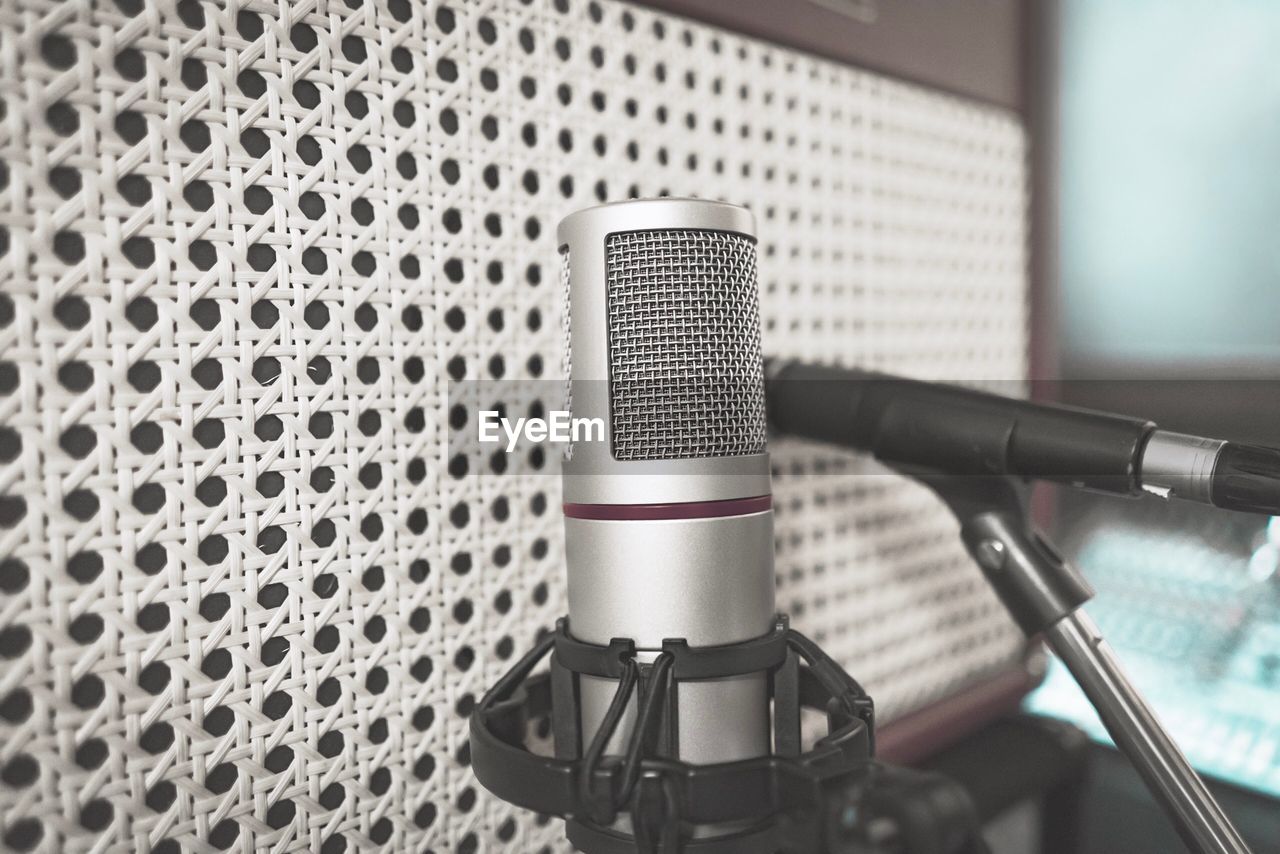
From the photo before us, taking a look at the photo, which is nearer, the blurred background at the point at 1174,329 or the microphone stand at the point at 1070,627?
the microphone stand at the point at 1070,627

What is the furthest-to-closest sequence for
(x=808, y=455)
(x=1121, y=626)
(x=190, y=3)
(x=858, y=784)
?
(x=1121, y=626), (x=808, y=455), (x=190, y=3), (x=858, y=784)

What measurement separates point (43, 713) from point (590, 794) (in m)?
0.27

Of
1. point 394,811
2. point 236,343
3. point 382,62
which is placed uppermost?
point 382,62

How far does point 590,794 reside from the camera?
318mm

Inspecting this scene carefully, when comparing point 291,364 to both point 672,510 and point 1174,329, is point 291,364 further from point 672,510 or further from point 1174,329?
point 1174,329

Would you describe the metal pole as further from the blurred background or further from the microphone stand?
the blurred background

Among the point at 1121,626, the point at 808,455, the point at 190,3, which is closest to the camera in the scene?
the point at 190,3

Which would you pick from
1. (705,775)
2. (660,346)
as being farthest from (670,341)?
(705,775)

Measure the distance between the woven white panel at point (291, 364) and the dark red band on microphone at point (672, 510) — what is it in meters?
0.17

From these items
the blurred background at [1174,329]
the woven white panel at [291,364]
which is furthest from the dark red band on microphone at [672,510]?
the blurred background at [1174,329]

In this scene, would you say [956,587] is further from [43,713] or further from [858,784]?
[43,713]

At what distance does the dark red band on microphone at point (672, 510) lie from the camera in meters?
0.36

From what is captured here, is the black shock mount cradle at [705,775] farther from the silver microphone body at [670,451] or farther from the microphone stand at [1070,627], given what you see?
the microphone stand at [1070,627]

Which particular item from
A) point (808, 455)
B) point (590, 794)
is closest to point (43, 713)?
point (590, 794)
